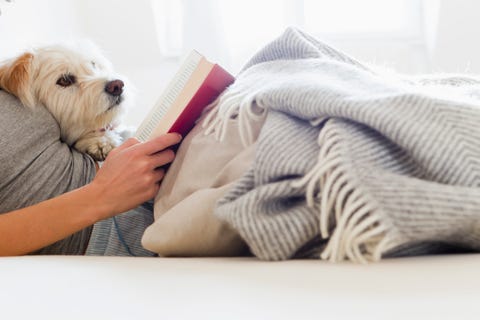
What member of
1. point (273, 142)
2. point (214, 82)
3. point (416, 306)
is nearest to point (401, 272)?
point (416, 306)

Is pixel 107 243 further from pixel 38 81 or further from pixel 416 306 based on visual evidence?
pixel 416 306

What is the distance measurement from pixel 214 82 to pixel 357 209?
1.23 ft

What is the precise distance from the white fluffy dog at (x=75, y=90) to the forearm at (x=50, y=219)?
313 millimetres

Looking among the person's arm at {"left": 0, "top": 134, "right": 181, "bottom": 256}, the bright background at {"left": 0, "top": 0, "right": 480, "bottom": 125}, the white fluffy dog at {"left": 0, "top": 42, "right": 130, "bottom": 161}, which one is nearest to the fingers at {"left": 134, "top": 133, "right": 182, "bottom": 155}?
the person's arm at {"left": 0, "top": 134, "right": 181, "bottom": 256}

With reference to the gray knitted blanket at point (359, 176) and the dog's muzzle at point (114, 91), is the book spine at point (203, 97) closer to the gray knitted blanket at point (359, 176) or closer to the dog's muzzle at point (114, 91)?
the gray knitted blanket at point (359, 176)

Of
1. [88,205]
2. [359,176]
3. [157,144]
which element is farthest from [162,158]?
[359,176]

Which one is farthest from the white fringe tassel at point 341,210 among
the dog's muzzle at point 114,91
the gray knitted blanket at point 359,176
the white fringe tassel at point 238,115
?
the dog's muzzle at point 114,91

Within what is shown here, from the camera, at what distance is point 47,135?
934 millimetres

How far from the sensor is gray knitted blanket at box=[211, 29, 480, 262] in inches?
17.3

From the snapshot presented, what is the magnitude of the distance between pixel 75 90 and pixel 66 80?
0.04 m

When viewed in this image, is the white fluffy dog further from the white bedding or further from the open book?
the white bedding

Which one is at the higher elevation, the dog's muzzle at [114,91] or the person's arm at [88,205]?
the dog's muzzle at [114,91]

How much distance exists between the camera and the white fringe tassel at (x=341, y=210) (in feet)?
1.45

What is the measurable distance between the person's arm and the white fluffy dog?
1.04 ft
